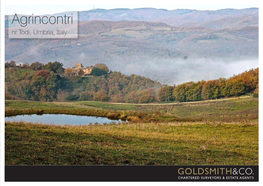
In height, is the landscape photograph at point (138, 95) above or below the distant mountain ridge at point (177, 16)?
below

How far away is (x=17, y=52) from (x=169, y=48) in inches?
1595

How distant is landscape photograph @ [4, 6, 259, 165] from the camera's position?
9.68 metres

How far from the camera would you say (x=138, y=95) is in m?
34.2

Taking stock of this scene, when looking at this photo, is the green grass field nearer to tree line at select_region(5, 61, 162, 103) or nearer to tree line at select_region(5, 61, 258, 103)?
tree line at select_region(5, 61, 258, 103)

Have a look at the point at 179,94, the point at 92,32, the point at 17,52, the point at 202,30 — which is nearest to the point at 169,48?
the point at 202,30

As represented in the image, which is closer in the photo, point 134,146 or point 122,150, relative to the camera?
point 122,150

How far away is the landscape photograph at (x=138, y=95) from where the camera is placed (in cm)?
968

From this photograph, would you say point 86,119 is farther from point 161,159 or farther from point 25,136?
point 161,159

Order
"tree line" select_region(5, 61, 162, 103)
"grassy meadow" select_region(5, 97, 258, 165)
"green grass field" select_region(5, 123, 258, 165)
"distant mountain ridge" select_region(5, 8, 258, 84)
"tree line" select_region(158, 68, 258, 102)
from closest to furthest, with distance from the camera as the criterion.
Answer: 1. "green grass field" select_region(5, 123, 258, 165)
2. "grassy meadow" select_region(5, 97, 258, 165)
3. "tree line" select_region(158, 68, 258, 102)
4. "tree line" select_region(5, 61, 162, 103)
5. "distant mountain ridge" select_region(5, 8, 258, 84)

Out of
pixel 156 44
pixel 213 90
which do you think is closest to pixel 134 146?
pixel 213 90

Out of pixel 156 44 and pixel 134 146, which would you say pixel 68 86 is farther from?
pixel 156 44

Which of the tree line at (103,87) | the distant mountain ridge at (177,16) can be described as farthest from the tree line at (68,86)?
the distant mountain ridge at (177,16)

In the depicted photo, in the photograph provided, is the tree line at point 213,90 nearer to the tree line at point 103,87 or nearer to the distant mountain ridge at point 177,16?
the tree line at point 103,87

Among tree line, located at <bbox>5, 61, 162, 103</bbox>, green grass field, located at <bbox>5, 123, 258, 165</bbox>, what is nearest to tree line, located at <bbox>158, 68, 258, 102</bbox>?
tree line, located at <bbox>5, 61, 162, 103</bbox>
